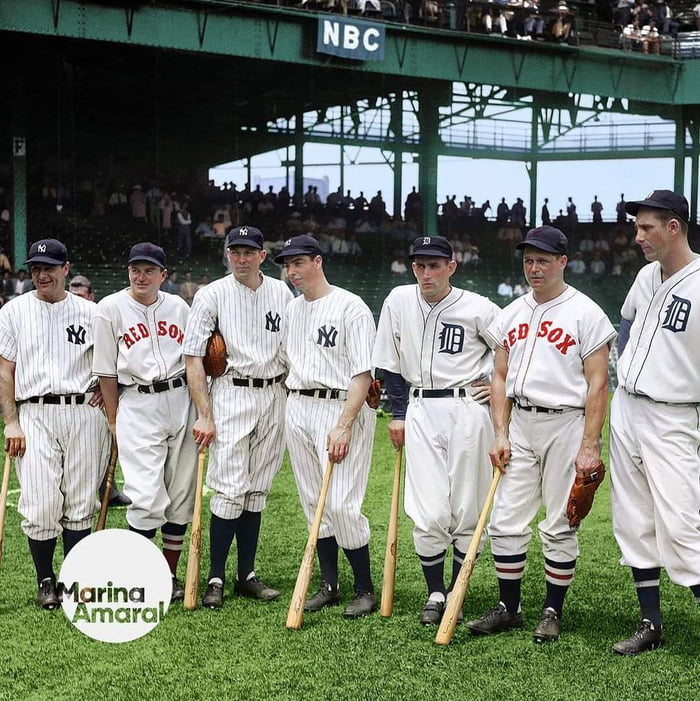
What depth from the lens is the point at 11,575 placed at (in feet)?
19.9

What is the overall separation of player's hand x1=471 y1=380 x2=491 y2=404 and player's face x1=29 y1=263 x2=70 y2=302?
2310mm

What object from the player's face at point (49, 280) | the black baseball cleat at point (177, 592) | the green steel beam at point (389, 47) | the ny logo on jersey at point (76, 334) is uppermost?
the green steel beam at point (389, 47)

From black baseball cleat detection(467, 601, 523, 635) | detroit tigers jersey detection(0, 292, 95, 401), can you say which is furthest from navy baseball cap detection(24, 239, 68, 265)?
black baseball cleat detection(467, 601, 523, 635)

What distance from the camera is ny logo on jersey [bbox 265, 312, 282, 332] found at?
5.46m

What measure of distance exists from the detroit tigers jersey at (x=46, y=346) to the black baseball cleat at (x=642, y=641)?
3.10 meters

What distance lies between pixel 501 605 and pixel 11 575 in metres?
3.06

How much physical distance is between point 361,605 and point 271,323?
1.60m

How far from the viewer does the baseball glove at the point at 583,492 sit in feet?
14.8

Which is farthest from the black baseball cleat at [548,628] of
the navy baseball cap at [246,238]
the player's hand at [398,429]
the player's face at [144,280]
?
the player's face at [144,280]

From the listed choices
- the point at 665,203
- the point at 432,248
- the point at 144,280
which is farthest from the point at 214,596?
the point at 665,203

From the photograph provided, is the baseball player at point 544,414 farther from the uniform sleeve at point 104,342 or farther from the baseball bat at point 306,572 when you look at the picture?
the uniform sleeve at point 104,342

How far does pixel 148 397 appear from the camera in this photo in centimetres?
541

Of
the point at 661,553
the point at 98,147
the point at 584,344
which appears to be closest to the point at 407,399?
the point at 584,344

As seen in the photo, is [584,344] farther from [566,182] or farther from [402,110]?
[566,182]
